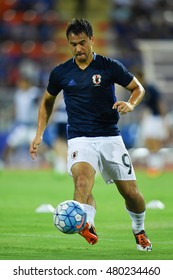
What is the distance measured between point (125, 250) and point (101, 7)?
875 inches

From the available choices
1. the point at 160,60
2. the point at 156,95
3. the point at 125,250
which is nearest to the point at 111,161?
the point at 125,250

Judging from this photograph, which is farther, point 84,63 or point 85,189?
point 84,63

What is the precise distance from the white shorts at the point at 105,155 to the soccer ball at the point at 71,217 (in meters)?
0.64

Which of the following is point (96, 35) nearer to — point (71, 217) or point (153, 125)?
point (153, 125)

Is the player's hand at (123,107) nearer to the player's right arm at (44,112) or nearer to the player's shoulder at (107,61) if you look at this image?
the player's shoulder at (107,61)

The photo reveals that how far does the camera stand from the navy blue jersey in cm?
959

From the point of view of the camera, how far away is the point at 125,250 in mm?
9664

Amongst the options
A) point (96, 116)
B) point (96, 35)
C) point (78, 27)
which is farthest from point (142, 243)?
point (96, 35)

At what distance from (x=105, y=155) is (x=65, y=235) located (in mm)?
1865

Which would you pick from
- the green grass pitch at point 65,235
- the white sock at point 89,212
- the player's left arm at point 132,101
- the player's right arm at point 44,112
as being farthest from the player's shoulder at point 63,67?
the green grass pitch at point 65,235

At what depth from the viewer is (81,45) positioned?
30.7ft

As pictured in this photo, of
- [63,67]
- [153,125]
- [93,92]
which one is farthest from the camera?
[153,125]

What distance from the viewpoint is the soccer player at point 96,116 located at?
944 centimetres

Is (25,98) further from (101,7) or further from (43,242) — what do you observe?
(43,242)
